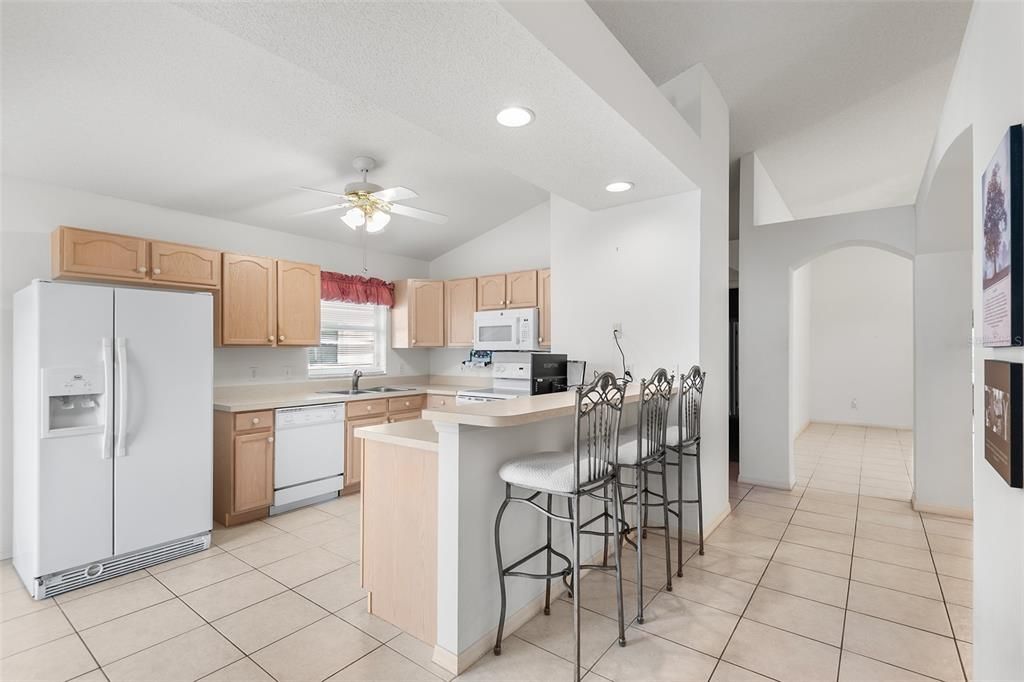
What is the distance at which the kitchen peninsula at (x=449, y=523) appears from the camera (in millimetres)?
2002

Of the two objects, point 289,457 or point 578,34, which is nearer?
point 578,34

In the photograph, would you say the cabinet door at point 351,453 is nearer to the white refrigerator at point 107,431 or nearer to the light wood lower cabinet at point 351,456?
the light wood lower cabinet at point 351,456

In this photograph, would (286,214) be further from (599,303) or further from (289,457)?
(599,303)

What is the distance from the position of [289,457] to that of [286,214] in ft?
7.00

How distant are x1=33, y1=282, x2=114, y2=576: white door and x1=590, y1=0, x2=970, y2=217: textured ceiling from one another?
3.33 m

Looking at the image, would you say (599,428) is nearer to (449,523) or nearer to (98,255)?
(449,523)

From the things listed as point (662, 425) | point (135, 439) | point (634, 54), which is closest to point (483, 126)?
point (634, 54)

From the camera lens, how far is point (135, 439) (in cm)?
295

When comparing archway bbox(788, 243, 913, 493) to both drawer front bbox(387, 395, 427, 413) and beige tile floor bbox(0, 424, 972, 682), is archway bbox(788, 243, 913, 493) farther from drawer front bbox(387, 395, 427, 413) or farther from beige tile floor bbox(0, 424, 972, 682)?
drawer front bbox(387, 395, 427, 413)

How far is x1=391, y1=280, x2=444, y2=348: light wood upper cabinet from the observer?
18.5 ft

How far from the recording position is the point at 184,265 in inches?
146

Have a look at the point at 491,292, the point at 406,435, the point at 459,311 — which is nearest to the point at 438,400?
the point at 459,311

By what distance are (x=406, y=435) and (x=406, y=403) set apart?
2830 millimetres

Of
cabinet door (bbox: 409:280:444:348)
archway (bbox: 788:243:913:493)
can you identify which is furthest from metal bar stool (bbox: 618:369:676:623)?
archway (bbox: 788:243:913:493)
